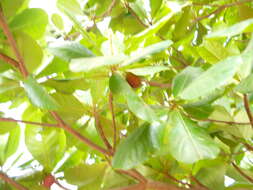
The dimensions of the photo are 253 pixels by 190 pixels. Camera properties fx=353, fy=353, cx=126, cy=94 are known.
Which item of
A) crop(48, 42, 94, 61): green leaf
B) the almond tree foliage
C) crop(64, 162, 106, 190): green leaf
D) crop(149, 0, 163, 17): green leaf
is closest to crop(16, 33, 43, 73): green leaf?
the almond tree foliage

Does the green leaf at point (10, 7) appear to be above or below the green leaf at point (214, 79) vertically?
above

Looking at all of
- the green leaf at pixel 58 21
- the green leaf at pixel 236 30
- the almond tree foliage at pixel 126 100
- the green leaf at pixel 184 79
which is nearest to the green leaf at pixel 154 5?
the almond tree foliage at pixel 126 100

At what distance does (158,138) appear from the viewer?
51 centimetres

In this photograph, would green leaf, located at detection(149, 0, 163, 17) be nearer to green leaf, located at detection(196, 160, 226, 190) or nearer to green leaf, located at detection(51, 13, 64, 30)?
green leaf, located at detection(51, 13, 64, 30)

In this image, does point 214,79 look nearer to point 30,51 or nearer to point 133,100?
point 133,100

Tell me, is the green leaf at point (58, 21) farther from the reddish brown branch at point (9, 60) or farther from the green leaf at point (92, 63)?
the green leaf at point (92, 63)

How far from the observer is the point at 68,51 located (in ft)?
1.56

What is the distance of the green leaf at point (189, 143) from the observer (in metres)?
0.45

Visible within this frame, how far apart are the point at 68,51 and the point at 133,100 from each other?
116 millimetres

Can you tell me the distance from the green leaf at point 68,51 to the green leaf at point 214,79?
166 millimetres

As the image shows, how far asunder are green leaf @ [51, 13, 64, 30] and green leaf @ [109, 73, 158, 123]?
0.42 metres

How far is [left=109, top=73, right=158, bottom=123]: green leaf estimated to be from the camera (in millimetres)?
422

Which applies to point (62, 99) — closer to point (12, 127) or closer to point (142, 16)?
point (12, 127)

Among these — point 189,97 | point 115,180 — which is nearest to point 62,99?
point 115,180
